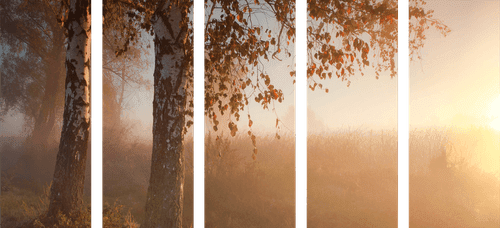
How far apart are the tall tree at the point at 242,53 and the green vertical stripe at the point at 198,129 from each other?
0.21 ft

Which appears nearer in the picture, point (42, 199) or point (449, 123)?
point (449, 123)

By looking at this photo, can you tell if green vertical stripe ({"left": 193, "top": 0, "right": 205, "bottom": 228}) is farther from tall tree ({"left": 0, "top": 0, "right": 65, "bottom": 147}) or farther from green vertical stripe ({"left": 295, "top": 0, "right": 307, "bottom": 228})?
tall tree ({"left": 0, "top": 0, "right": 65, "bottom": 147})

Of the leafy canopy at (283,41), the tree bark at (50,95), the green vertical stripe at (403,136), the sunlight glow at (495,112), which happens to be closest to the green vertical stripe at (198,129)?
the leafy canopy at (283,41)

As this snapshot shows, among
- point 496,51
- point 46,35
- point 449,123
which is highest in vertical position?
point 46,35

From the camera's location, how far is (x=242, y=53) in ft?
7.55

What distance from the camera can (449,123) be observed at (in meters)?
2.10

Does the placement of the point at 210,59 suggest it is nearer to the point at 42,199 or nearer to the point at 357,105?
the point at 357,105

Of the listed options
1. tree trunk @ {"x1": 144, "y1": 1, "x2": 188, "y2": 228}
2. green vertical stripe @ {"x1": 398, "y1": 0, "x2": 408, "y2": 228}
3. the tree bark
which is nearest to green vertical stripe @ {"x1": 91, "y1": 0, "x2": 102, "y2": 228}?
Answer: tree trunk @ {"x1": 144, "y1": 1, "x2": 188, "y2": 228}

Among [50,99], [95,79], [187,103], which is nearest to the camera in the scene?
[187,103]

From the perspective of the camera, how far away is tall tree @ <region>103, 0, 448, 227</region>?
2.22 m

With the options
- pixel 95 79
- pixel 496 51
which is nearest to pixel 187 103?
pixel 95 79

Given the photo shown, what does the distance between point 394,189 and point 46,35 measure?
14.8ft

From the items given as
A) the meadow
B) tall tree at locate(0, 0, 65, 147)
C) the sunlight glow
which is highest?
tall tree at locate(0, 0, 65, 147)

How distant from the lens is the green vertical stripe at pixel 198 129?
2.31 metres
